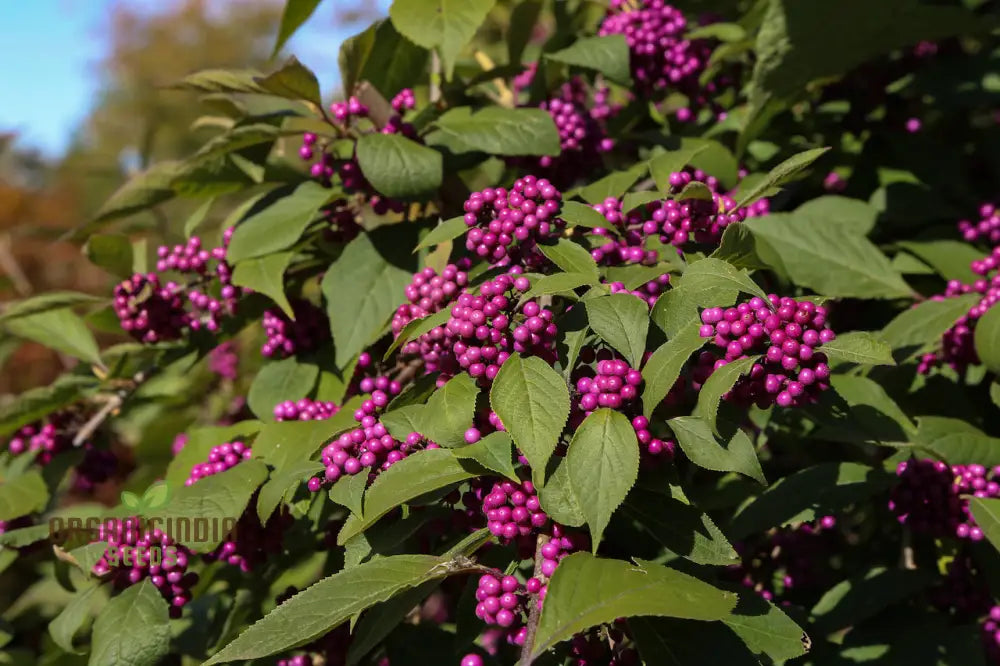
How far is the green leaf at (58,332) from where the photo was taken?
2.65 metres

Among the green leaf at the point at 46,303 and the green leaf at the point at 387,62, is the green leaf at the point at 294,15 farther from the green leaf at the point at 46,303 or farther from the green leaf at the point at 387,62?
the green leaf at the point at 46,303

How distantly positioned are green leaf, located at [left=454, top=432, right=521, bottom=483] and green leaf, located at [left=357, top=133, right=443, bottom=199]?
0.74 m

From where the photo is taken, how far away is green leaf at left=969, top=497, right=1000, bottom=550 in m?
1.58

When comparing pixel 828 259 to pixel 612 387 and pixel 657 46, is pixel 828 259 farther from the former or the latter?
pixel 612 387

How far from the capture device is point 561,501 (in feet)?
4.05

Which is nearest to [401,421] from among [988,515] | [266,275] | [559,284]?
[559,284]

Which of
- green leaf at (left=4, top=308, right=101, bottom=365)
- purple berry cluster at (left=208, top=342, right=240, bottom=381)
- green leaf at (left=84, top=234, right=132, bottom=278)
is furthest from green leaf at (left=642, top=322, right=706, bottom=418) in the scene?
purple berry cluster at (left=208, top=342, right=240, bottom=381)

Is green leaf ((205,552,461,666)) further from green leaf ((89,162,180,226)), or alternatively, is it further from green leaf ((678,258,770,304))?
green leaf ((89,162,180,226))

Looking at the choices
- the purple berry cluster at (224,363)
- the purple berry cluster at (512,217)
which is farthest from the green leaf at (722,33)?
the purple berry cluster at (224,363)

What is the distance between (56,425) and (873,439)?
232 centimetres

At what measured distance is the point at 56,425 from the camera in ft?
8.52

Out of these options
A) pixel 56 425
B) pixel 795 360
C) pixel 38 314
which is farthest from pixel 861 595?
pixel 38 314

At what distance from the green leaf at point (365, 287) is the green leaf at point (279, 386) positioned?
0.76ft

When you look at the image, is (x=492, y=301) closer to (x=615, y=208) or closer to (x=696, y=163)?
(x=615, y=208)
